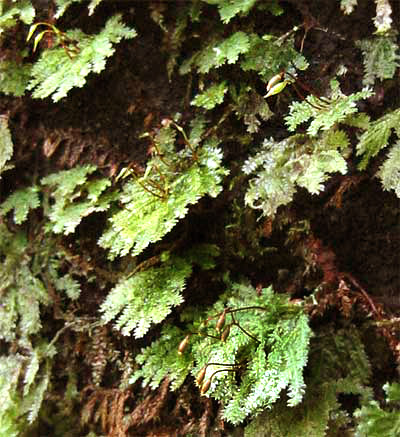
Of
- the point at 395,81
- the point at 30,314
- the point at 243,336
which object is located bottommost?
the point at 243,336

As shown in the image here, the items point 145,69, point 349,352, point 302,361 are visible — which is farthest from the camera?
point 145,69

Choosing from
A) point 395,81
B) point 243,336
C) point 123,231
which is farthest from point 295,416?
point 395,81

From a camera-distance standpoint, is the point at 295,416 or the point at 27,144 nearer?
the point at 295,416

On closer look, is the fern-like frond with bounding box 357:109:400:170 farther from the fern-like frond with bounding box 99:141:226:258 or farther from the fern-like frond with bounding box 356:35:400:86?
the fern-like frond with bounding box 99:141:226:258

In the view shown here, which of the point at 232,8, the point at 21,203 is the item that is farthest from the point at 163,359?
the point at 232,8

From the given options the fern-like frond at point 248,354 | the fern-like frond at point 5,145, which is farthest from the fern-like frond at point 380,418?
the fern-like frond at point 5,145

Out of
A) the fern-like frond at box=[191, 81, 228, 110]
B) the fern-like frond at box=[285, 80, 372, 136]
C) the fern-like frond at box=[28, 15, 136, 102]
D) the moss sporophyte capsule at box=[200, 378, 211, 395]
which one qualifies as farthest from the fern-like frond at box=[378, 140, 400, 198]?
the fern-like frond at box=[28, 15, 136, 102]

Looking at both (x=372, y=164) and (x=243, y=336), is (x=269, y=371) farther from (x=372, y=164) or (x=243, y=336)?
(x=372, y=164)
